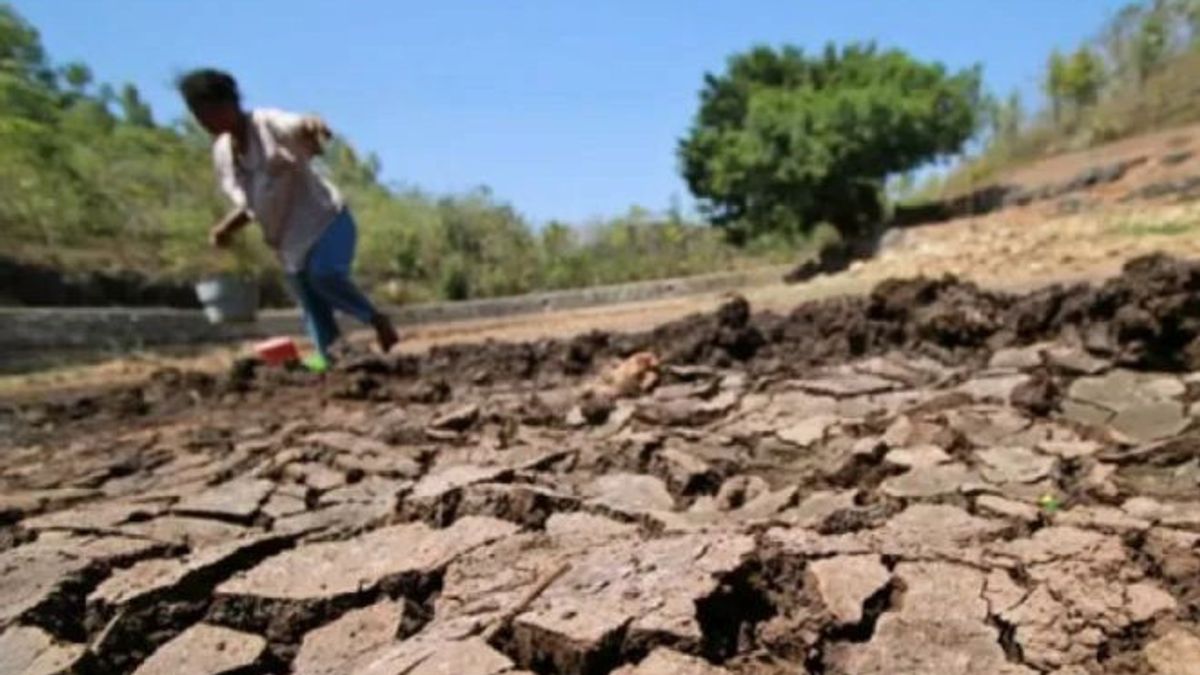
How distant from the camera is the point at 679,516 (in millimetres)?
2240

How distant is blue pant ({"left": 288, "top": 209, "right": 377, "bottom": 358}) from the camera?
4.61 metres

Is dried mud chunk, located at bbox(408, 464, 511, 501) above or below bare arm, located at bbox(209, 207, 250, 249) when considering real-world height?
below

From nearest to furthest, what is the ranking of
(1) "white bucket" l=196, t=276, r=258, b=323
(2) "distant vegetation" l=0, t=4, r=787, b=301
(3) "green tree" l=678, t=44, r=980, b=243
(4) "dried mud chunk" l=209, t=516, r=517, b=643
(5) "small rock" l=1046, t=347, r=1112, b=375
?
1. (4) "dried mud chunk" l=209, t=516, r=517, b=643
2. (5) "small rock" l=1046, t=347, r=1112, b=375
3. (1) "white bucket" l=196, t=276, r=258, b=323
4. (2) "distant vegetation" l=0, t=4, r=787, b=301
5. (3) "green tree" l=678, t=44, r=980, b=243

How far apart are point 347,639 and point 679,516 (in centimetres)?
79

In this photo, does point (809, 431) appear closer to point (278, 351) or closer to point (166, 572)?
point (166, 572)

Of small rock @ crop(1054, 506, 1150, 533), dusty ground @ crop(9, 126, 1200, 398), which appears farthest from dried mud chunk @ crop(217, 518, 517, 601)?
dusty ground @ crop(9, 126, 1200, 398)

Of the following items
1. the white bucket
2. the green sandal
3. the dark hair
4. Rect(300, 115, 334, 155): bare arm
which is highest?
the dark hair

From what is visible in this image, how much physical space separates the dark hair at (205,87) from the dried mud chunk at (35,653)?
2.92m

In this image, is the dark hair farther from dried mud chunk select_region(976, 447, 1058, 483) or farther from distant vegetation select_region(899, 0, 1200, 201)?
distant vegetation select_region(899, 0, 1200, 201)

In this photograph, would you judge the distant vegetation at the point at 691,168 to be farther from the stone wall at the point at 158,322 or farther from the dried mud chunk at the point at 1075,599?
the dried mud chunk at the point at 1075,599

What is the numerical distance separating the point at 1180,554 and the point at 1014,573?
282mm

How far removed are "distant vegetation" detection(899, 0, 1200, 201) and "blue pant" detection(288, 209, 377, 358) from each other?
13352 mm

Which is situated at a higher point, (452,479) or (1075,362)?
(452,479)

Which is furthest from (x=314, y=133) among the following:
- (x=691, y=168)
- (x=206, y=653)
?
(x=691, y=168)
